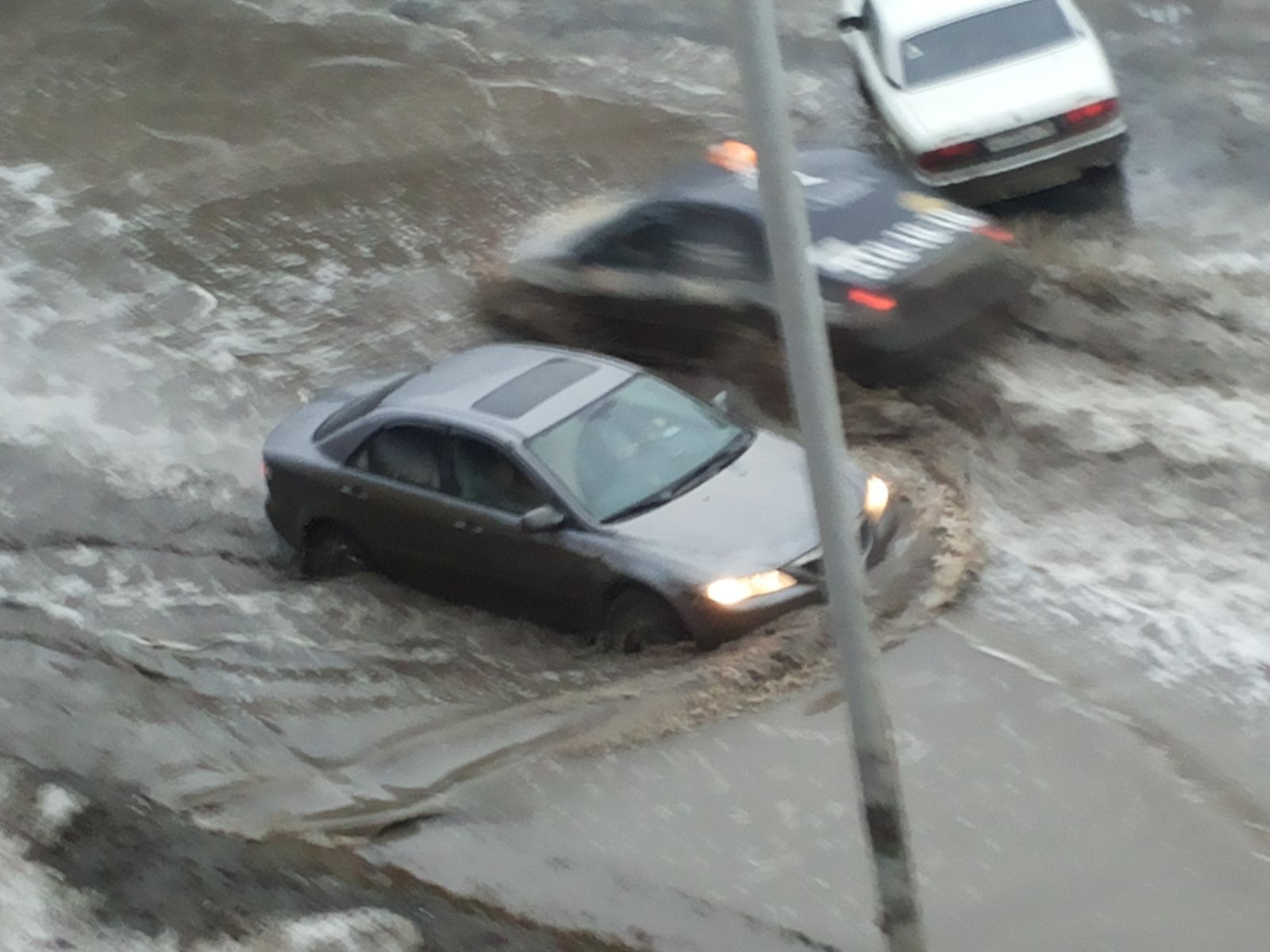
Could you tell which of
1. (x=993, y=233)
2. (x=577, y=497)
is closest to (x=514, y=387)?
(x=577, y=497)

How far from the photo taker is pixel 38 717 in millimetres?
8461

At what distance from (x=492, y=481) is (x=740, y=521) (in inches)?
56.9

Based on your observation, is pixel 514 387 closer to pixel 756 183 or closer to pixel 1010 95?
pixel 756 183

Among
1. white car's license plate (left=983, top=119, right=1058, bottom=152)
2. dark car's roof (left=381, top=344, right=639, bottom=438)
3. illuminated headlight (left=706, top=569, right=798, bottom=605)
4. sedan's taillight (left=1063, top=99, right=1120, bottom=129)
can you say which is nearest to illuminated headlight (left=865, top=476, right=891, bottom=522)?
illuminated headlight (left=706, top=569, right=798, bottom=605)

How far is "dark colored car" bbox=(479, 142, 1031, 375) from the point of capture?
408 inches

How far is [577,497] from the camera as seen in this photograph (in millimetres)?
8570

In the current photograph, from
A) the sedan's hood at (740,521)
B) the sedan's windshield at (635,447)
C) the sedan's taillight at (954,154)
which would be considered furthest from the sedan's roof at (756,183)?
the sedan's hood at (740,521)

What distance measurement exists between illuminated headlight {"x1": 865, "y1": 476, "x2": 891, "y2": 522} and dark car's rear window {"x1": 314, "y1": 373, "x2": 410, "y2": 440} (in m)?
2.97

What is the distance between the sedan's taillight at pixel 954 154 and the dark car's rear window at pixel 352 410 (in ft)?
16.1

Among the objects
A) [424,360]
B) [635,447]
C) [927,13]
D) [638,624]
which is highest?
[927,13]

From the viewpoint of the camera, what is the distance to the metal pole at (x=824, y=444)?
4605 millimetres

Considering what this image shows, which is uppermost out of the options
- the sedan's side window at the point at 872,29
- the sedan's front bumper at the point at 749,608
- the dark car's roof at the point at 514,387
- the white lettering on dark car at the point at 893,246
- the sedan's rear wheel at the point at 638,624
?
the sedan's side window at the point at 872,29

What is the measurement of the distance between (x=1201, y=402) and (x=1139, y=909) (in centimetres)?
499

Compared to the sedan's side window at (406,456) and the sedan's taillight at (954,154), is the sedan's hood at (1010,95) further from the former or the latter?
the sedan's side window at (406,456)
